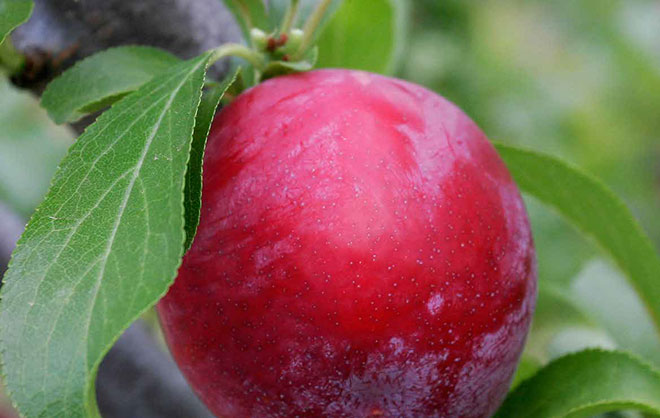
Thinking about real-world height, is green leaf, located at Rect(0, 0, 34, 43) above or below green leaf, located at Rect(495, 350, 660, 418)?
above

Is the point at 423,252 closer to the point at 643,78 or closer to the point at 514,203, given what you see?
the point at 514,203

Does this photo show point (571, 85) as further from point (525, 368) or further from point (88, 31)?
point (88, 31)

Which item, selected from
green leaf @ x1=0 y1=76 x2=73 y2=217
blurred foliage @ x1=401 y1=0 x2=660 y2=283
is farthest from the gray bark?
blurred foliage @ x1=401 y1=0 x2=660 y2=283

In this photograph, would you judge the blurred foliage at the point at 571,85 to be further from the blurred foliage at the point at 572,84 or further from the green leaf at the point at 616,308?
the green leaf at the point at 616,308

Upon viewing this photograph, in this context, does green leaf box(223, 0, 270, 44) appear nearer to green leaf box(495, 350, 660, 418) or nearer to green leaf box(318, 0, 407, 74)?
green leaf box(318, 0, 407, 74)

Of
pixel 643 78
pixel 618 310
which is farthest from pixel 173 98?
pixel 643 78

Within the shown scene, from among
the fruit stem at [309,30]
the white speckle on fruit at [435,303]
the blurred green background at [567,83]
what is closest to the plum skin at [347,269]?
the white speckle on fruit at [435,303]

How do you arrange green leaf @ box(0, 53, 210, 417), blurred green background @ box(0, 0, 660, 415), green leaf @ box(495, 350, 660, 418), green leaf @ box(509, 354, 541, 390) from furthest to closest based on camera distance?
blurred green background @ box(0, 0, 660, 415)
green leaf @ box(509, 354, 541, 390)
green leaf @ box(495, 350, 660, 418)
green leaf @ box(0, 53, 210, 417)
